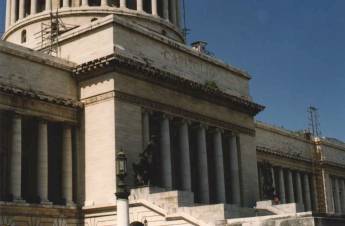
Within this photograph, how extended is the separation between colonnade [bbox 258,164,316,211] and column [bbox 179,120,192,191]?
19.6 meters

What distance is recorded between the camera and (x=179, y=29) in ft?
180

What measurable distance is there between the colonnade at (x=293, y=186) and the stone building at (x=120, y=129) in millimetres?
13678

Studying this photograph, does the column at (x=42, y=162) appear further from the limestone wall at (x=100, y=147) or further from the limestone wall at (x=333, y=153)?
the limestone wall at (x=333, y=153)

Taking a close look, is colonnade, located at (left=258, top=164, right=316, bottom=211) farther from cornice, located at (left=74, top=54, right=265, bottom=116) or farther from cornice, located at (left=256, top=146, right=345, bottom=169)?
cornice, located at (left=74, top=54, right=265, bottom=116)

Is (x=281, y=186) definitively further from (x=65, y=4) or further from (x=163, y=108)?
(x=65, y=4)

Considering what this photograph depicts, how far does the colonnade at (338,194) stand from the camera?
6738cm

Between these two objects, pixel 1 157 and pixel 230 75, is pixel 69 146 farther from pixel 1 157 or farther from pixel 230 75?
pixel 230 75

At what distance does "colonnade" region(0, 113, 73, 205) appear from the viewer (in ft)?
104

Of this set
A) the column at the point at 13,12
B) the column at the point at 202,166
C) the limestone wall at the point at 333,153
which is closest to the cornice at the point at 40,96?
the column at the point at 202,166

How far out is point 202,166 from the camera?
40312 millimetres

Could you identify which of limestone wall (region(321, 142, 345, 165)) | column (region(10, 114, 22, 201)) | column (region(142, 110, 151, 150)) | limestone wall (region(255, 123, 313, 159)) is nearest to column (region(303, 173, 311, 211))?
limestone wall (region(255, 123, 313, 159))

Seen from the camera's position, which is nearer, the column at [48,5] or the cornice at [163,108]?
the cornice at [163,108]

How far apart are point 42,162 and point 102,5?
767 inches

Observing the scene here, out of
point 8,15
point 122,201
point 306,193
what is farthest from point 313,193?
point 122,201
